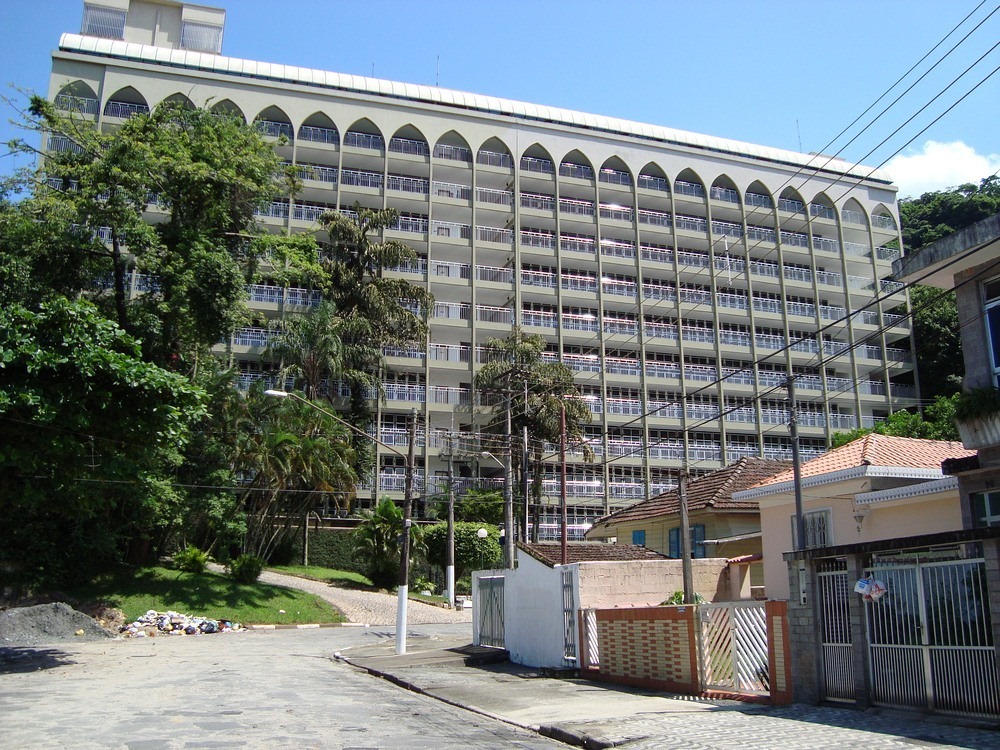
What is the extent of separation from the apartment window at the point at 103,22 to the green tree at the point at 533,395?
35627mm

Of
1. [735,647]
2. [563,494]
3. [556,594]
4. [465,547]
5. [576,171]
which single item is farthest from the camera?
[576,171]

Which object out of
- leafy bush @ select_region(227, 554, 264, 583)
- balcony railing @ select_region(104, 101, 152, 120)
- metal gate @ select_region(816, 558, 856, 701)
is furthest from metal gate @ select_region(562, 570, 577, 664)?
balcony railing @ select_region(104, 101, 152, 120)

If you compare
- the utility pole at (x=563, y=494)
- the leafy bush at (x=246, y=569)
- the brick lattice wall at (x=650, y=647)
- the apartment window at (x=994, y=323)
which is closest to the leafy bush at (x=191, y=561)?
the leafy bush at (x=246, y=569)

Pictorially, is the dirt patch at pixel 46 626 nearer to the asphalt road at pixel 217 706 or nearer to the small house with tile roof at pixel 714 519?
the asphalt road at pixel 217 706

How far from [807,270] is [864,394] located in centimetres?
1104

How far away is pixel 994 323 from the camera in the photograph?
15023 millimetres

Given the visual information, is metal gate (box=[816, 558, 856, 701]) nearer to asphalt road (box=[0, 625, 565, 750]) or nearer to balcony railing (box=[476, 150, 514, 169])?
asphalt road (box=[0, 625, 565, 750])

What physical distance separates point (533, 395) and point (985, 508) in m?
34.1

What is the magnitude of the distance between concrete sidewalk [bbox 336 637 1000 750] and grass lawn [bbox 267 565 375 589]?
84.0 feet

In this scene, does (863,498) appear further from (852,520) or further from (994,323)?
(994,323)

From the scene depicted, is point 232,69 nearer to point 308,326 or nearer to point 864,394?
point 308,326

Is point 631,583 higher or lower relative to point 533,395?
lower

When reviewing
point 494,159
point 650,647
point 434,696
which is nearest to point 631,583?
point 650,647

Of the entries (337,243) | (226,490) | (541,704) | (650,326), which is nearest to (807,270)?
(650,326)
